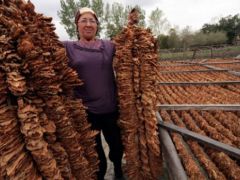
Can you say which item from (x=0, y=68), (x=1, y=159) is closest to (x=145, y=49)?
(x=0, y=68)

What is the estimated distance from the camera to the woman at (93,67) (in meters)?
2.33

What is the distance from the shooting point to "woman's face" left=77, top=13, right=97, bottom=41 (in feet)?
7.67

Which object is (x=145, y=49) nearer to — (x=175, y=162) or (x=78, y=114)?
(x=78, y=114)

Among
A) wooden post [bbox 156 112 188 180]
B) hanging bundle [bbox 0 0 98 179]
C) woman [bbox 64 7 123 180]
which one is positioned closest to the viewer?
hanging bundle [bbox 0 0 98 179]

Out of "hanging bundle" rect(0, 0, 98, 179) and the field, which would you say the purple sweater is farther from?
the field

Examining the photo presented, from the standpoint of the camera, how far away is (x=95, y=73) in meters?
2.36

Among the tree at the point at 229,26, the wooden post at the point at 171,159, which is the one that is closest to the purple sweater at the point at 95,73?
the wooden post at the point at 171,159

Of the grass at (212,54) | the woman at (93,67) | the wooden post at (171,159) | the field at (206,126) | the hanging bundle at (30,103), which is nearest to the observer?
the hanging bundle at (30,103)

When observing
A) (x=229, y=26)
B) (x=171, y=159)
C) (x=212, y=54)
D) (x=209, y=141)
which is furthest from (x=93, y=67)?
(x=229, y=26)

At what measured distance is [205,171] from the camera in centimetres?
214

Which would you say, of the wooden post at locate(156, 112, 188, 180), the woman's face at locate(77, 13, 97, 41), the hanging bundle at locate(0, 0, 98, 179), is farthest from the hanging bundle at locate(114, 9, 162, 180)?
the hanging bundle at locate(0, 0, 98, 179)

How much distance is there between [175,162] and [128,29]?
1.12 m

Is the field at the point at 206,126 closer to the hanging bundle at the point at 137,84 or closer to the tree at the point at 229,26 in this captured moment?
the hanging bundle at the point at 137,84

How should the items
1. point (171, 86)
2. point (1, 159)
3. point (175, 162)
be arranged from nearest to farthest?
point (1, 159), point (175, 162), point (171, 86)
